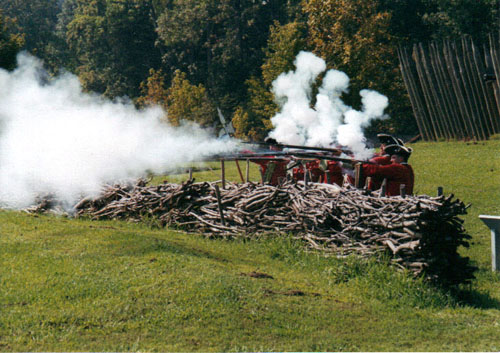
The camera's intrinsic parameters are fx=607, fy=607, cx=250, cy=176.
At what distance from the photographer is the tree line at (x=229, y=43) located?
30.8 m

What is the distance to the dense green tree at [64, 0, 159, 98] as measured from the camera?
54531 mm

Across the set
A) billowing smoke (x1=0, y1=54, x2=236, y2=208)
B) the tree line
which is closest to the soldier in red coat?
billowing smoke (x1=0, y1=54, x2=236, y2=208)

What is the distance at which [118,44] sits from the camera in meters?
55.3

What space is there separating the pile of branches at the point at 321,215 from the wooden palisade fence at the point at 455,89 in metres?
12.7

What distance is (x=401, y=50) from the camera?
2528 centimetres

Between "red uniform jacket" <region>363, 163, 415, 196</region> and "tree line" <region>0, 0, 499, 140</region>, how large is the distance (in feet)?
57.0

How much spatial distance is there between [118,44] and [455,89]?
3862 cm

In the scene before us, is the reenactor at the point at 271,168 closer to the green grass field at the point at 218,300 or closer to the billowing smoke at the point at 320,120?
the billowing smoke at the point at 320,120

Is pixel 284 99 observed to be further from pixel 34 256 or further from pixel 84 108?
pixel 34 256

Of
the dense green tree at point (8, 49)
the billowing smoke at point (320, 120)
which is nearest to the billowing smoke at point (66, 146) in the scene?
the billowing smoke at point (320, 120)

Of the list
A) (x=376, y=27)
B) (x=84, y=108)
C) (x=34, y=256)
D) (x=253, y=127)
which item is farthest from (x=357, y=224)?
(x=253, y=127)

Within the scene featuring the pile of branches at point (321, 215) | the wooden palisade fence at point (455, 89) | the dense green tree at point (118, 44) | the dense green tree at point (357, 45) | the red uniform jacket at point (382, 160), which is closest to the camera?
the pile of branches at point (321, 215)

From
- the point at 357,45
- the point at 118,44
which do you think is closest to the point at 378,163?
the point at 357,45

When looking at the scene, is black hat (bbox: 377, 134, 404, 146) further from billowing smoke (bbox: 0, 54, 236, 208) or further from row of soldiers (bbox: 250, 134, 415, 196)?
billowing smoke (bbox: 0, 54, 236, 208)
